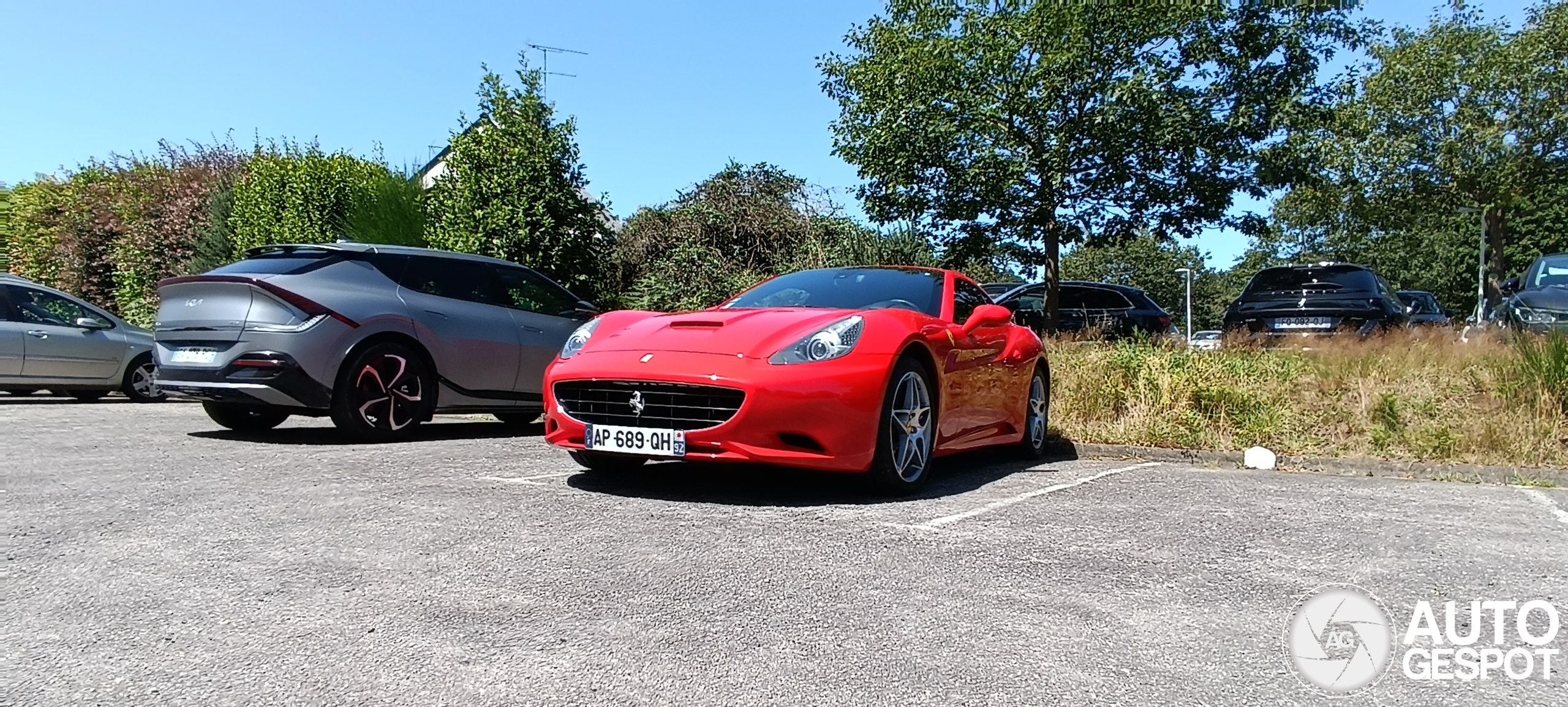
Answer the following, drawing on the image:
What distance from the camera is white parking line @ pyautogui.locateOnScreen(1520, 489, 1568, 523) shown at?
5.41 meters

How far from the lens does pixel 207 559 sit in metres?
3.95

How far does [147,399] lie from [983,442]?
32.8 feet

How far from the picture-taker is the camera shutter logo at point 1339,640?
296cm

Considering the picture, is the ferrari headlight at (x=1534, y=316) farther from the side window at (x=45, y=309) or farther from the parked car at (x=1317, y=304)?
the side window at (x=45, y=309)

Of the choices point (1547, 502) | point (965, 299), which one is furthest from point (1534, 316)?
point (965, 299)

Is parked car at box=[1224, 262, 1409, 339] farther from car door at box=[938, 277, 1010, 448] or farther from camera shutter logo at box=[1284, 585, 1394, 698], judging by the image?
camera shutter logo at box=[1284, 585, 1394, 698]

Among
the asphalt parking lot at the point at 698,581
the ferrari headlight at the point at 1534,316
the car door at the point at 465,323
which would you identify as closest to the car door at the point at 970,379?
the asphalt parking lot at the point at 698,581

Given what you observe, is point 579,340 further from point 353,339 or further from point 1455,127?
point 1455,127

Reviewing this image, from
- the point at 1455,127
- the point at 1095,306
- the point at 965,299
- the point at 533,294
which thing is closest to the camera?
the point at 965,299

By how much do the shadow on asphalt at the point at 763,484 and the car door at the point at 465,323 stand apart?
2.27m

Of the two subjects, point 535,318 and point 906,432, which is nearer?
point 906,432

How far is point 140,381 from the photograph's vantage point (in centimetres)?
1225

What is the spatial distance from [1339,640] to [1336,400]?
18.6ft

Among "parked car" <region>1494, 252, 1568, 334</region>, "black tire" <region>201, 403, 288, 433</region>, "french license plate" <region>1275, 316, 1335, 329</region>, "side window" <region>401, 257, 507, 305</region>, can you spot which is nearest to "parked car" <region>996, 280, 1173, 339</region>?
"french license plate" <region>1275, 316, 1335, 329</region>
